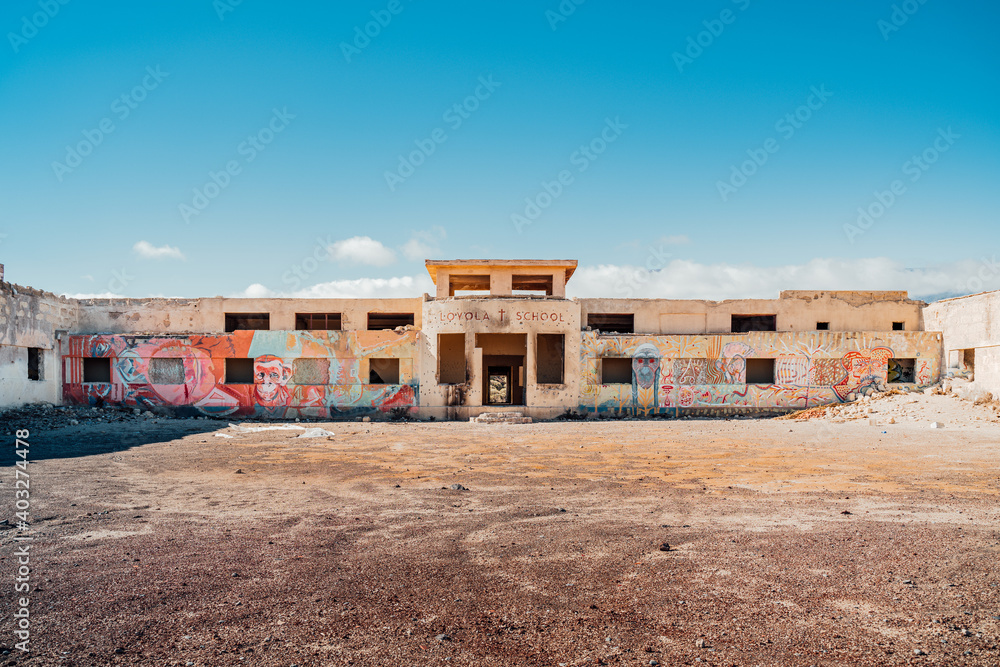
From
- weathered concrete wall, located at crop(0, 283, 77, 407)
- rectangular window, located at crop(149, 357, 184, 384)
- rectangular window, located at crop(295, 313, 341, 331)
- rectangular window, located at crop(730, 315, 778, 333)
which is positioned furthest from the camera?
rectangular window, located at crop(730, 315, 778, 333)

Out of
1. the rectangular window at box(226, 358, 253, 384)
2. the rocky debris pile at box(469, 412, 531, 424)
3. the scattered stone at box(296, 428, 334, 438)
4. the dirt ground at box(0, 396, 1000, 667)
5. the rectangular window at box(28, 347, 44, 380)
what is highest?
the rectangular window at box(28, 347, 44, 380)

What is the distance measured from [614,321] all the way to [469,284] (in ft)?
22.9

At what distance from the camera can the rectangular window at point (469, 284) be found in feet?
83.7

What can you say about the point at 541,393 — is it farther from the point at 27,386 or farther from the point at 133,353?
the point at 27,386

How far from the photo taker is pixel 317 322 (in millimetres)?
26531

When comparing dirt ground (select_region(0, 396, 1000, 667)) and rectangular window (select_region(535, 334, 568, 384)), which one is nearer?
dirt ground (select_region(0, 396, 1000, 667))

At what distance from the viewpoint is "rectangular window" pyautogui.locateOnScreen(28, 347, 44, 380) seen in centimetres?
2152

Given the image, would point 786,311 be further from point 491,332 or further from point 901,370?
point 491,332

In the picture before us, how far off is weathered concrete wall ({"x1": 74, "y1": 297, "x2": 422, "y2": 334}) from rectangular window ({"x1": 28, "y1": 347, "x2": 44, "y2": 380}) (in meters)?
2.99

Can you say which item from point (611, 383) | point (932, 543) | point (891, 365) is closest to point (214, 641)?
point (932, 543)

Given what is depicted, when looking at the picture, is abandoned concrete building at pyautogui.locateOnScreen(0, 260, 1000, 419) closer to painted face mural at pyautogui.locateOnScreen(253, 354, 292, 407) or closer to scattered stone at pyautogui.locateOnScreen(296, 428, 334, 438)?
painted face mural at pyautogui.locateOnScreen(253, 354, 292, 407)

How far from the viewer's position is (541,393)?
23.0 m

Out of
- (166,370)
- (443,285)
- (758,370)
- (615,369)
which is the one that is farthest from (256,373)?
(758,370)

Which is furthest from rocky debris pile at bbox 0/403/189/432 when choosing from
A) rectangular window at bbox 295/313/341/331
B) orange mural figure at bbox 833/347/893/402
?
orange mural figure at bbox 833/347/893/402
